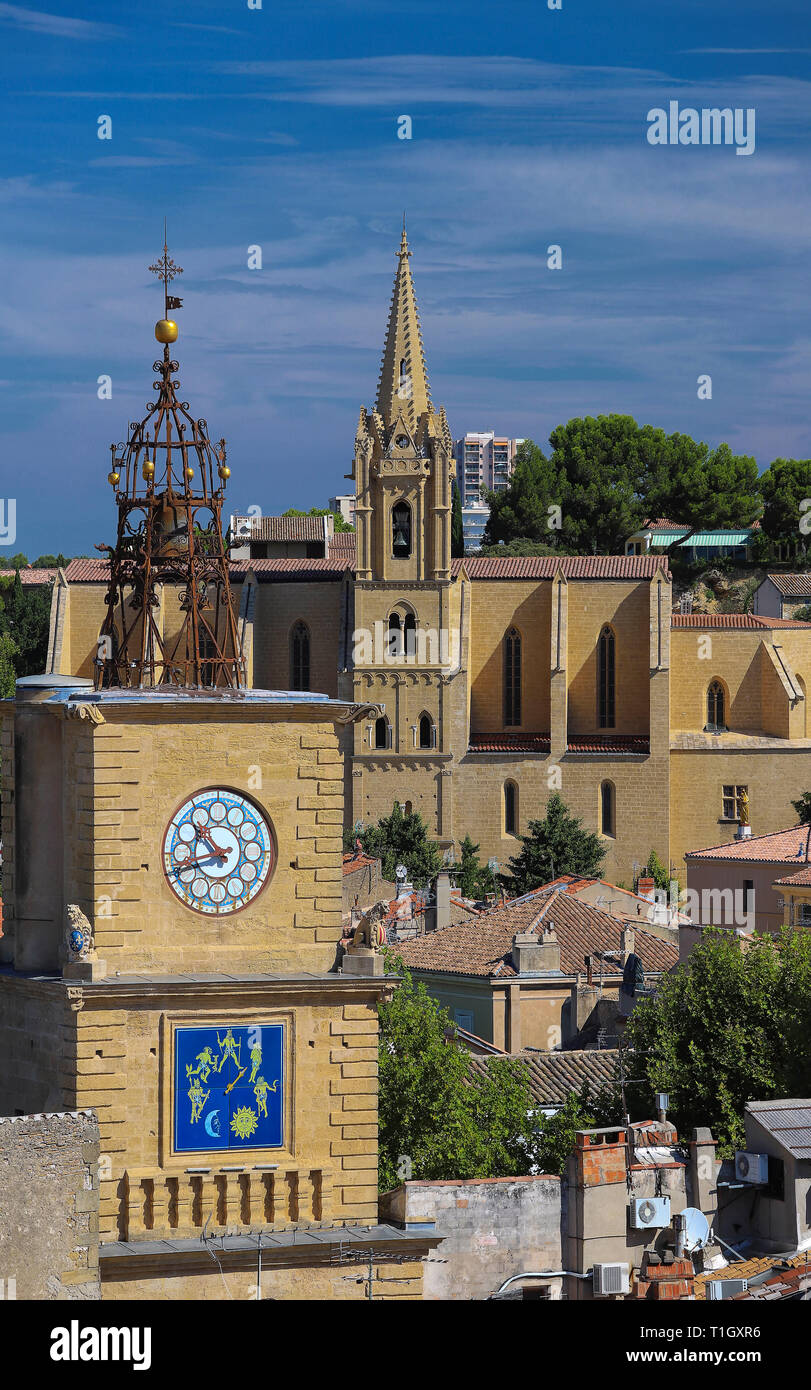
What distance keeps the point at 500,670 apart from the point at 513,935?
129 ft

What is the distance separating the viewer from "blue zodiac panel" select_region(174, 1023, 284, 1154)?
1777 centimetres

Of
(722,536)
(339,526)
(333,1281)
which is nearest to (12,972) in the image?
(333,1281)

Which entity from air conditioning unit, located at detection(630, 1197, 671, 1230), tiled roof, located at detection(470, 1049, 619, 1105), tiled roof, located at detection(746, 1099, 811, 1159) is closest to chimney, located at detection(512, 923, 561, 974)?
tiled roof, located at detection(470, 1049, 619, 1105)

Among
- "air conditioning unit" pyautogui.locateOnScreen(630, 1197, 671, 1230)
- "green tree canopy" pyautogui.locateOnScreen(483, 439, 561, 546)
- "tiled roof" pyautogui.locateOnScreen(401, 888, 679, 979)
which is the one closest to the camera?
"air conditioning unit" pyautogui.locateOnScreen(630, 1197, 671, 1230)

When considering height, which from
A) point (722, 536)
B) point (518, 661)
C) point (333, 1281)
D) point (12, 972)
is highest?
point (722, 536)

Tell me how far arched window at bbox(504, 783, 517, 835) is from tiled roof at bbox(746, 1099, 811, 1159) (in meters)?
56.3

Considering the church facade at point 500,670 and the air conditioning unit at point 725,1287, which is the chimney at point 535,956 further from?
the church facade at point 500,670

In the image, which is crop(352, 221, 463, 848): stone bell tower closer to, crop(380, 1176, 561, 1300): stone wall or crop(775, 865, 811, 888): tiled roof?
crop(775, 865, 811, 888): tiled roof

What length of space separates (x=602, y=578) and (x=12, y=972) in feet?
204

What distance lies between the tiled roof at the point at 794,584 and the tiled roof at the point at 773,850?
49.0m

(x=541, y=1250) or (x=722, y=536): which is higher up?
(x=722, y=536)
